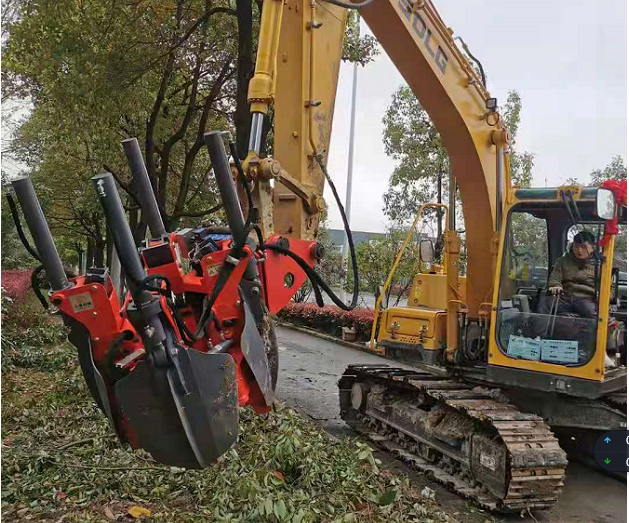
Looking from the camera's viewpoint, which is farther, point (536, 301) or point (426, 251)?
point (426, 251)

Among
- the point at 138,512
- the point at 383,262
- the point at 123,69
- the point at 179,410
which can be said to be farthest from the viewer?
the point at 383,262

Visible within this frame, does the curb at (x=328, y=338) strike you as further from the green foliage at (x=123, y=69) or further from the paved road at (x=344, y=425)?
the green foliage at (x=123, y=69)

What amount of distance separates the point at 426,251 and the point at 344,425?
275 cm

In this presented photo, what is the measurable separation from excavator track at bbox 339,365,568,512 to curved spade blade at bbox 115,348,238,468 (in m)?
3.04

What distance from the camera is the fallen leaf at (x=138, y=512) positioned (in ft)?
12.7

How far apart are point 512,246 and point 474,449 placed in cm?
203

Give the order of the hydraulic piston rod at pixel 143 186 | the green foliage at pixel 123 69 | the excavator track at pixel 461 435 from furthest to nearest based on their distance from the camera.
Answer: the green foliage at pixel 123 69 → the excavator track at pixel 461 435 → the hydraulic piston rod at pixel 143 186

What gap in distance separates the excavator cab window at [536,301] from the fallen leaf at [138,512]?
3608 mm

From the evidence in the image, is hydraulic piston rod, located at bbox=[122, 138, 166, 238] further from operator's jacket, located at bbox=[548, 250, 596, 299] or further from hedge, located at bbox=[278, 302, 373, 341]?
hedge, located at bbox=[278, 302, 373, 341]

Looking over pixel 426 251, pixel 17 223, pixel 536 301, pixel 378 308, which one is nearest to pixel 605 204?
pixel 536 301

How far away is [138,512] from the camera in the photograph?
3.90 metres

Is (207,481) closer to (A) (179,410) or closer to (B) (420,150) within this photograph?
(A) (179,410)

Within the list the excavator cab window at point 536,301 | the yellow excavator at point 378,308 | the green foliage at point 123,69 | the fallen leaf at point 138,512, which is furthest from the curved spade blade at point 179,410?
the green foliage at point 123,69

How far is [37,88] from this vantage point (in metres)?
15.3
